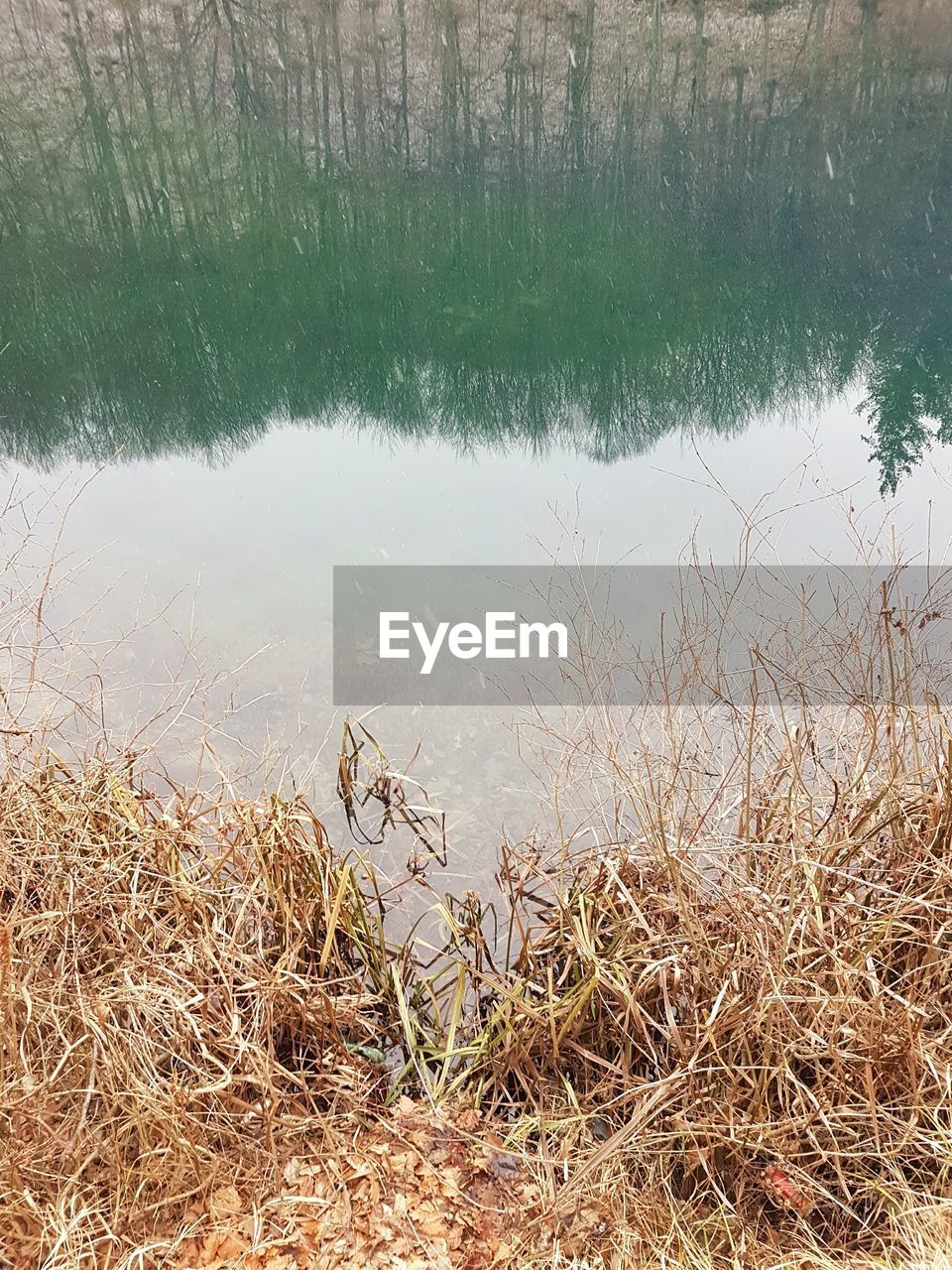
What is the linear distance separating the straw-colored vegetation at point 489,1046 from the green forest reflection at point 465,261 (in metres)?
5.04

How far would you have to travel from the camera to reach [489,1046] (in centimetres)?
240

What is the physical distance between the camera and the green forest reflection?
7914 millimetres

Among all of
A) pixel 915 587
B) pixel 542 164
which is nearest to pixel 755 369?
pixel 915 587

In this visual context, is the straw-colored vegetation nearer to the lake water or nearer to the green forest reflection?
the lake water

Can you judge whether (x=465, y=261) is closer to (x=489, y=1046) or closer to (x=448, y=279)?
(x=448, y=279)

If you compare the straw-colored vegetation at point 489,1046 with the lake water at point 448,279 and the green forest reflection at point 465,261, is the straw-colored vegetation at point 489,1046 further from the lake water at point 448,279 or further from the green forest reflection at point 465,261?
the green forest reflection at point 465,261

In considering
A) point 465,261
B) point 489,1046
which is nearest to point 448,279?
point 465,261

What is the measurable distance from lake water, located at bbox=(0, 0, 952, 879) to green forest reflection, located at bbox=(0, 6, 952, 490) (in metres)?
0.05

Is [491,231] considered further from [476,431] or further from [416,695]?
[416,695]

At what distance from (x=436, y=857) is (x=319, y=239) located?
423 inches

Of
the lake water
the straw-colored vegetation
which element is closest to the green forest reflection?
the lake water

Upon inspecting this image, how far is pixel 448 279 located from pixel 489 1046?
10.0 m

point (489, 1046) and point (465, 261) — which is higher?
point (465, 261)

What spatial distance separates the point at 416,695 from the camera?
414 cm
